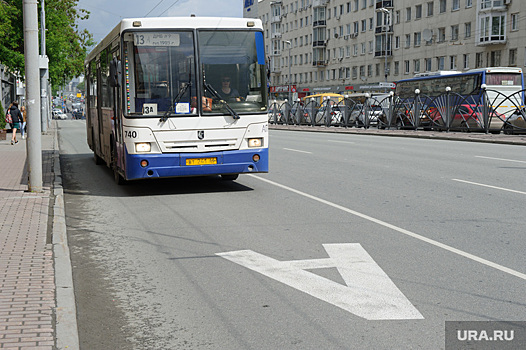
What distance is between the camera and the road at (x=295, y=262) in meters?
4.66

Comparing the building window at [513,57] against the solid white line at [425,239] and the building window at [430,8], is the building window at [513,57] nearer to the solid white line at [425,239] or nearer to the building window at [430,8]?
the building window at [430,8]

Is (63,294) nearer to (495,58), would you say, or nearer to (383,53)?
(495,58)

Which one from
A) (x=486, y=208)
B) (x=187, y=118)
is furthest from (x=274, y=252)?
(x=187, y=118)

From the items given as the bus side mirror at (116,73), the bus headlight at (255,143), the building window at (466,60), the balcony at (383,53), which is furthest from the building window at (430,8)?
the bus side mirror at (116,73)

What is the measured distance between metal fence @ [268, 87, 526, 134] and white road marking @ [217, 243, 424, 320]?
2385 cm

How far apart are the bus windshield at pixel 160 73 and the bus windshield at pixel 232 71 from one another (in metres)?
0.23

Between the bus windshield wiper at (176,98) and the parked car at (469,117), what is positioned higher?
the bus windshield wiper at (176,98)

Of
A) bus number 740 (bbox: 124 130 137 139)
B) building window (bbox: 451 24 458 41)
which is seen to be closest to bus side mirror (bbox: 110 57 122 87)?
bus number 740 (bbox: 124 130 137 139)

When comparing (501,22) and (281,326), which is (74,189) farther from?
(501,22)

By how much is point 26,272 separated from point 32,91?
6112mm

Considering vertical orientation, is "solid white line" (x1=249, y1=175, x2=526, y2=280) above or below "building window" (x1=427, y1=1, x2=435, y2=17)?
below

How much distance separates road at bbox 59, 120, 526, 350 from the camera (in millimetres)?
4660

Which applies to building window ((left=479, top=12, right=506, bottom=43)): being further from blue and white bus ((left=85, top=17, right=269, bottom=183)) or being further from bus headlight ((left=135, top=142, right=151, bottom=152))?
bus headlight ((left=135, top=142, right=151, bottom=152))

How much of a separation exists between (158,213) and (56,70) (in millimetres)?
39874
